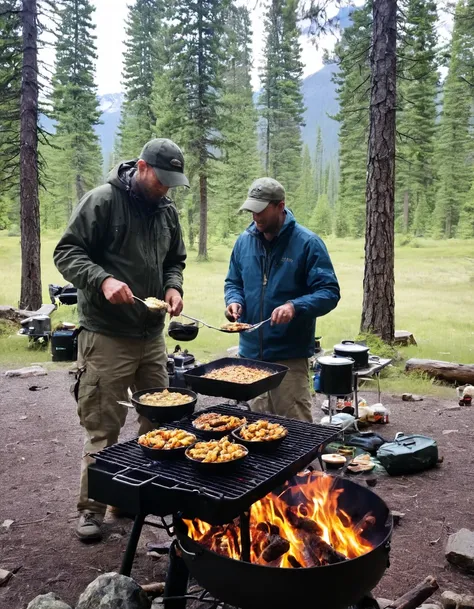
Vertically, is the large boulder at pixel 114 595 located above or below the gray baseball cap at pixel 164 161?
below

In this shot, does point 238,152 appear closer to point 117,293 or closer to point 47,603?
point 117,293

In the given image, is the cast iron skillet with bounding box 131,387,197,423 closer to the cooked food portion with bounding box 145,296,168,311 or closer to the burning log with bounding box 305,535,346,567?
the cooked food portion with bounding box 145,296,168,311

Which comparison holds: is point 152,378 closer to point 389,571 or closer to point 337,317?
point 389,571

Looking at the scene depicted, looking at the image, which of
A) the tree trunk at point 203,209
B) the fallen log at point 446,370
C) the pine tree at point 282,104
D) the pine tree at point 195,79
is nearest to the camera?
the fallen log at point 446,370

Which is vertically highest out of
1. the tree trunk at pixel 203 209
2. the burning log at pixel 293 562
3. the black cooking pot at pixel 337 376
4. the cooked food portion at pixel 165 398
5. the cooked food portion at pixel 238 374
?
the tree trunk at pixel 203 209

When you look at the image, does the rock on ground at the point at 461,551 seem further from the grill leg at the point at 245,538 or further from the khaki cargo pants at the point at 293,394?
the grill leg at the point at 245,538

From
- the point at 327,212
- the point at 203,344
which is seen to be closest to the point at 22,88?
the point at 203,344

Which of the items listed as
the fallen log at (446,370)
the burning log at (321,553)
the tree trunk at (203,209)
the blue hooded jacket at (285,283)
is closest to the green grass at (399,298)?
the fallen log at (446,370)

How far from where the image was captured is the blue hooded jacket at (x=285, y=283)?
3.85 metres

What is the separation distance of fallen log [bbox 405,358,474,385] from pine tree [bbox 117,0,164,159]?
21886 millimetres

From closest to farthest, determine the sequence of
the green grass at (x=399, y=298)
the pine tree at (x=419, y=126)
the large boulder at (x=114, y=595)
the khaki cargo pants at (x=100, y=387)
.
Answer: the large boulder at (x=114, y=595)
the khaki cargo pants at (x=100, y=387)
the pine tree at (x=419, y=126)
the green grass at (x=399, y=298)

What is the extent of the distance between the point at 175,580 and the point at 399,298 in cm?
1604

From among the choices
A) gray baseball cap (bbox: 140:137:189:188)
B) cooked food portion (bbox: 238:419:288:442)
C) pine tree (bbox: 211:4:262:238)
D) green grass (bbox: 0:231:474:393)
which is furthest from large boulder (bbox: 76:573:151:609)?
pine tree (bbox: 211:4:262:238)

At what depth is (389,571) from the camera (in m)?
3.13
